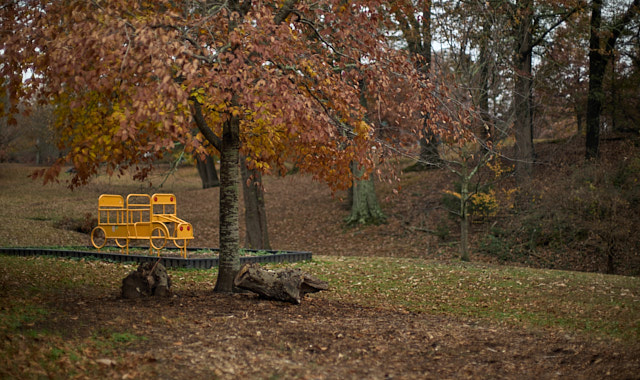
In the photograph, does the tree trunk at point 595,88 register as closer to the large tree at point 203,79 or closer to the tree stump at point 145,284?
the large tree at point 203,79

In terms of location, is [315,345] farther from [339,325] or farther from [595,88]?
[595,88]

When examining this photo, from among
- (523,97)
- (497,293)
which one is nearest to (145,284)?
(497,293)

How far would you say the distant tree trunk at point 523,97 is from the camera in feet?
40.5

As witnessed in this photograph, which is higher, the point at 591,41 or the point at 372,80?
the point at 591,41

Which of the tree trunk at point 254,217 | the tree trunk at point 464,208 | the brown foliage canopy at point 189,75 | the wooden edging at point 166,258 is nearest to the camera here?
the brown foliage canopy at point 189,75

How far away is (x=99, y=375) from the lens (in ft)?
13.2

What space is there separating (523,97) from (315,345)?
8.57 metres

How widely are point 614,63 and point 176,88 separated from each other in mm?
19119

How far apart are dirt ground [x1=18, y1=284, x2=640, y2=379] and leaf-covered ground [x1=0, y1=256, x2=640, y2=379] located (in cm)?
1

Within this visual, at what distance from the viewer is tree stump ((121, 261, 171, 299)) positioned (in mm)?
6789

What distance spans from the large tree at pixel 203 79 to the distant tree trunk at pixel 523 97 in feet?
18.5

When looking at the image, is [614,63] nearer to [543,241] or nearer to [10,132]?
[543,241]

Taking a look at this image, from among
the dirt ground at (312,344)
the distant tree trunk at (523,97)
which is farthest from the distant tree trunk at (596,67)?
the dirt ground at (312,344)

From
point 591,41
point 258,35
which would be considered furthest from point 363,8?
point 591,41
